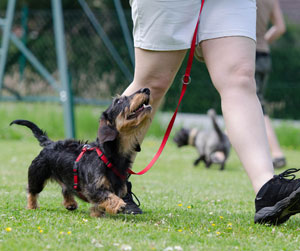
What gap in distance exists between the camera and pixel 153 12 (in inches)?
145

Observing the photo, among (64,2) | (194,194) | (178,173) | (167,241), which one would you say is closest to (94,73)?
(64,2)

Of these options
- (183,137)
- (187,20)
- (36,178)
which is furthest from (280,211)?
(183,137)

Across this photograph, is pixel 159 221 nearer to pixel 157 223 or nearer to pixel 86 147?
pixel 157 223

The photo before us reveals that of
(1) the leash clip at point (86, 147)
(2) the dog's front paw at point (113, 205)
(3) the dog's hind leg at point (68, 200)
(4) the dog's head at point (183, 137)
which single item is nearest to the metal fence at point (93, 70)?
(4) the dog's head at point (183, 137)

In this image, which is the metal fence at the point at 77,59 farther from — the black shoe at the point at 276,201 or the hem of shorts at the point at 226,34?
the black shoe at the point at 276,201

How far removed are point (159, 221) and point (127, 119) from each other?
2.45 feet

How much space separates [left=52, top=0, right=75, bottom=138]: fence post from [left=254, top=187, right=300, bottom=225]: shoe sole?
6.44 meters

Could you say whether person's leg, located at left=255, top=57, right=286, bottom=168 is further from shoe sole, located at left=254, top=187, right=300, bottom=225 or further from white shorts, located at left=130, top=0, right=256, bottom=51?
shoe sole, located at left=254, top=187, right=300, bottom=225

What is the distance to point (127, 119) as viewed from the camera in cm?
376

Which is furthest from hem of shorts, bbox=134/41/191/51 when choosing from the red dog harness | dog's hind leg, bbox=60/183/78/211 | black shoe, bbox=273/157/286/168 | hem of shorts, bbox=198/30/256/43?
black shoe, bbox=273/157/286/168

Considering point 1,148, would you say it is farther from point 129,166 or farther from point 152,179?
point 129,166

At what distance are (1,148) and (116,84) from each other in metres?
4.60

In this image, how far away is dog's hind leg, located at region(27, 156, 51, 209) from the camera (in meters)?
4.21

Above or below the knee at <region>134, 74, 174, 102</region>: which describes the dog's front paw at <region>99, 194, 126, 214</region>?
below
